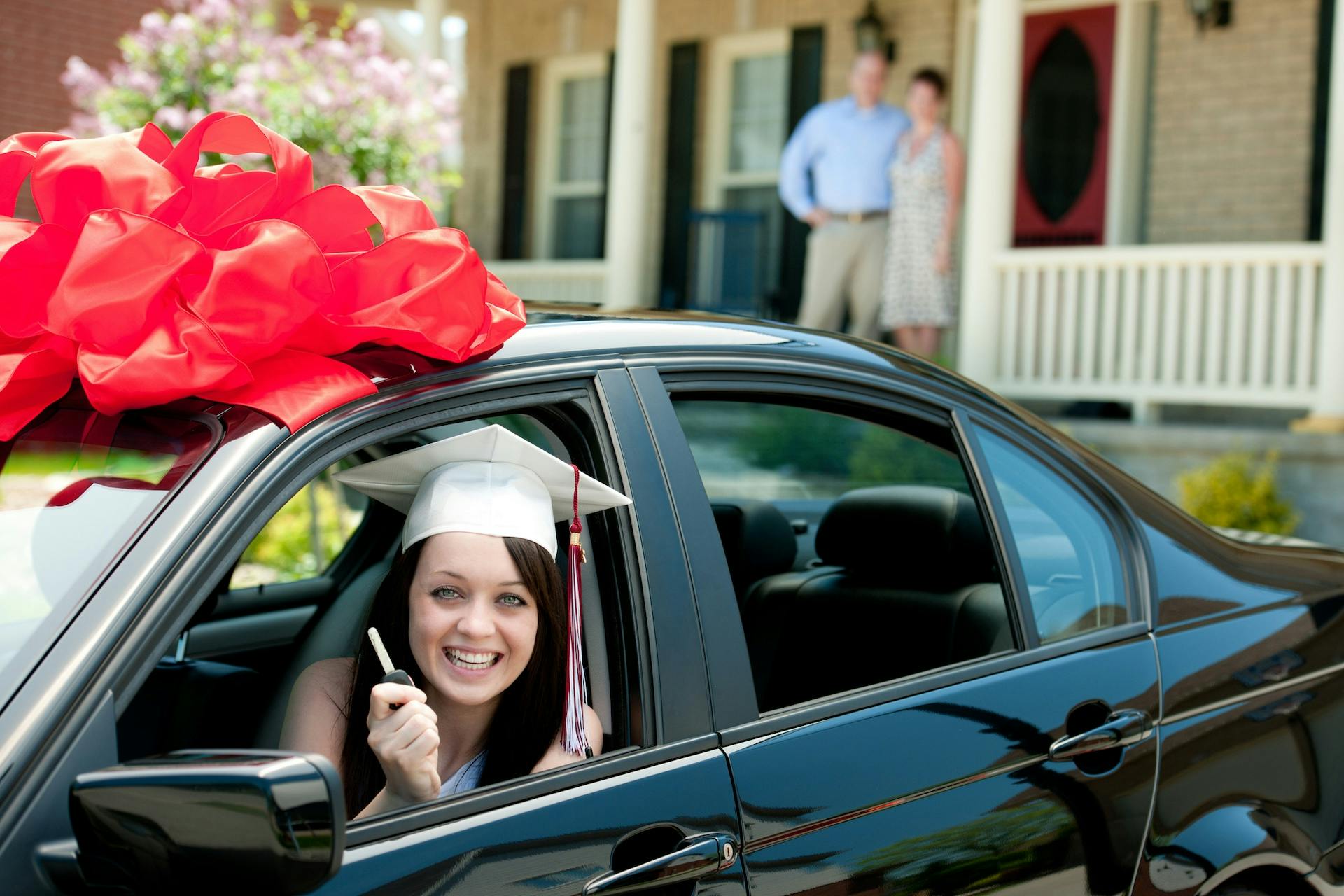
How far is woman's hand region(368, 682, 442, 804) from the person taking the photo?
163 centimetres

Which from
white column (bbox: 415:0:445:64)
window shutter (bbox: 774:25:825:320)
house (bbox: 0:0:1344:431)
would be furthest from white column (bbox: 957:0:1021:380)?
white column (bbox: 415:0:445:64)

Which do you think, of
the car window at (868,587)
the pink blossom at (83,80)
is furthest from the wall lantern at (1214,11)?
the car window at (868,587)

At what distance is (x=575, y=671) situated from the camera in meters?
1.90

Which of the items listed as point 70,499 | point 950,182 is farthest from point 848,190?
point 70,499

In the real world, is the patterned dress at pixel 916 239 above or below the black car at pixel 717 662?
above

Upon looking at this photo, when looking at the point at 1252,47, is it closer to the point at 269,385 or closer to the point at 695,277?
the point at 695,277

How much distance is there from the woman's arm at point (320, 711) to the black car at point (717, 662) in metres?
0.22

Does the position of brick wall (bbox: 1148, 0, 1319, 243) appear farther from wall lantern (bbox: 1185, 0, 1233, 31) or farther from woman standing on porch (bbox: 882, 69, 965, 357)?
woman standing on porch (bbox: 882, 69, 965, 357)

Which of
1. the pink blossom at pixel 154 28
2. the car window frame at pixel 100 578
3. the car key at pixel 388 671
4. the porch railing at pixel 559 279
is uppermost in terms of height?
the pink blossom at pixel 154 28

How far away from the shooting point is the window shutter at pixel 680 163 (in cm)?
1155

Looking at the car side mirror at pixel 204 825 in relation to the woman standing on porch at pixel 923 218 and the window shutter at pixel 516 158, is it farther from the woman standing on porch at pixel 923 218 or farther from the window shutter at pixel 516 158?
the window shutter at pixel 516 158

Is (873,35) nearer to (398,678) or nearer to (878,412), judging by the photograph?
(878,412)

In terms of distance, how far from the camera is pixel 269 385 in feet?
5.31

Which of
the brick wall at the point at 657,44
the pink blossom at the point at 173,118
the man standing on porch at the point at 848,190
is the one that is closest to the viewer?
the pink blossom at the point at 173,118
